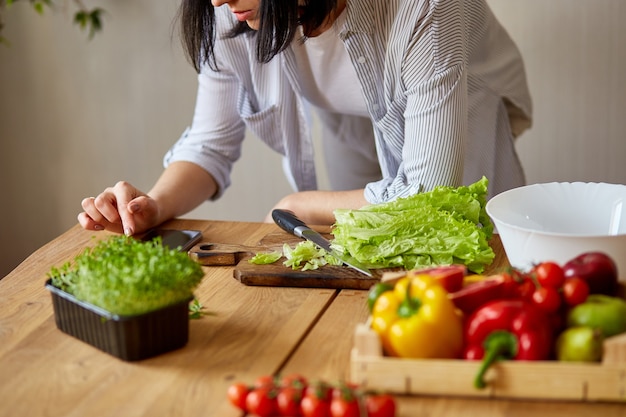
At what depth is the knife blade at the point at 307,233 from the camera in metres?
1.48

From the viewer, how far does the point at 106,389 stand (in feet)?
3.68

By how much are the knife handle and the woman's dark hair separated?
0.34m

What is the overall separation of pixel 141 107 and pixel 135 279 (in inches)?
88.1

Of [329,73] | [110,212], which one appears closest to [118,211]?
[110,212]

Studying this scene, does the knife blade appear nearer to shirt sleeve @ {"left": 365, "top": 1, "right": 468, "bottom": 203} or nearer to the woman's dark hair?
shirt sleeve @ {"left": 365, "top": 1, "right": 468, "bottom": 203}

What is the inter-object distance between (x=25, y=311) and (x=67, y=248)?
37 centimetres

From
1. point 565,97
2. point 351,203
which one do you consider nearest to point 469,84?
point 351,203

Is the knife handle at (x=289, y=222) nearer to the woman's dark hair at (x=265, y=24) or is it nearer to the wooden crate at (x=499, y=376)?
the woman's dark hair at (x=265, y=24)

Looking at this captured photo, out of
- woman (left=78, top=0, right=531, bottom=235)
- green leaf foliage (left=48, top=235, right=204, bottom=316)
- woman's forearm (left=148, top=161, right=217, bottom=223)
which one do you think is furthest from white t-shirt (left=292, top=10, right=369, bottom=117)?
green leaf foliage (left=48, top=235, right=204, bottom=316)

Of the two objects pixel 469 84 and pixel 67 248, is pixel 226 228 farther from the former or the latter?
pixel 469 84

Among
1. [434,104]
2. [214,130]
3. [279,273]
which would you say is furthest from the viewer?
[214,130]

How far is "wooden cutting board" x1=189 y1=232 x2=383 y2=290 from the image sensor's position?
146 centimetres

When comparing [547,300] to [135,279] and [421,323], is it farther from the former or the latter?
[135,279]

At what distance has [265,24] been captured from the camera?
170 centimetres
